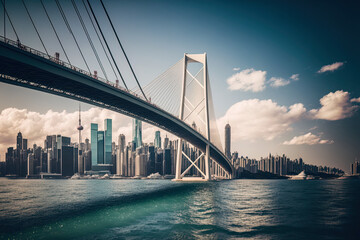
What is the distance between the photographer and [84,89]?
21.6m

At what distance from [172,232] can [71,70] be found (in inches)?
502

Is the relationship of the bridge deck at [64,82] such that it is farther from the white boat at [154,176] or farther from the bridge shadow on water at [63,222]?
the white boat at [154,176]

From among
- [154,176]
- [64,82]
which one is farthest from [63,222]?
[154,176]

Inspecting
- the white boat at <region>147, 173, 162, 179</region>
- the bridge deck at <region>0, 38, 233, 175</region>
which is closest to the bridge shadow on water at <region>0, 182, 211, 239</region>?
the bridge deck at <region>0, 38, 233, 175</region>

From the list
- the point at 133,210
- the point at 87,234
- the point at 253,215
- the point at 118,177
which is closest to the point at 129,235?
the point at 87,234

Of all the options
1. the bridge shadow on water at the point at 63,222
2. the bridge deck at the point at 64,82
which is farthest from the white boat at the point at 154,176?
the bridge shadow on water at the point at 63,222

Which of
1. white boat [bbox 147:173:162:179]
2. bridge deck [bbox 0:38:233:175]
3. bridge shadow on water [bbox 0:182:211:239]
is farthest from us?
white boat [bbox 147:173:162:179]

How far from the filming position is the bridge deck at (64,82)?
15070mm

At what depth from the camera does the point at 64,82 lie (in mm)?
19500

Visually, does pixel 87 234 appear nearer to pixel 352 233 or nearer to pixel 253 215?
pixel 253 215

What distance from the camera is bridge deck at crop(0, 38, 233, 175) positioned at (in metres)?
15.1

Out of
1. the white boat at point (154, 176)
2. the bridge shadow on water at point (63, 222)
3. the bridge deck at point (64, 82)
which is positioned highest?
the bridge deck at point (64, 82)

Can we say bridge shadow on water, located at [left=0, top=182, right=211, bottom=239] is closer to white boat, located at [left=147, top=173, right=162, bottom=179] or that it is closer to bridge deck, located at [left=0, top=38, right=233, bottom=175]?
bridge deck, located at [left=0, top=38, right=233, bottom=175]

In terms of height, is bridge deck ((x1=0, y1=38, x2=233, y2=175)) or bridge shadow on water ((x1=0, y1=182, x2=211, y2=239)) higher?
bridge deck ((x1=0, y1=38, x2=233, y2=175))
